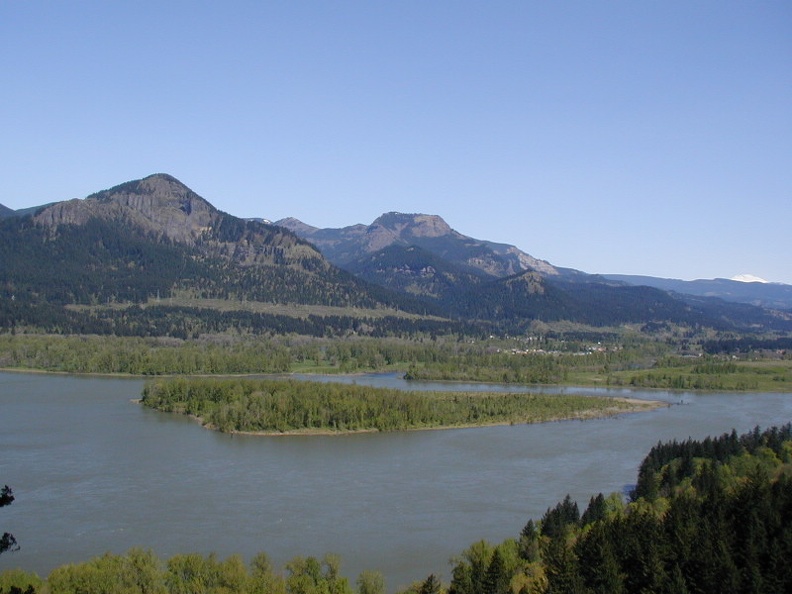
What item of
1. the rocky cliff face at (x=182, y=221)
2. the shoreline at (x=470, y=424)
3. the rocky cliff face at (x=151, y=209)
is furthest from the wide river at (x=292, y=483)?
the rocky cliff face at (x=151, y=209)

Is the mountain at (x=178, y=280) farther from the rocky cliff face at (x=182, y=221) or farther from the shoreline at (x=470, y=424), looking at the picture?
the shoreline at (x=470, y=424)

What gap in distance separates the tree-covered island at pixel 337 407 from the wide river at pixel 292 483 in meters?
1.86

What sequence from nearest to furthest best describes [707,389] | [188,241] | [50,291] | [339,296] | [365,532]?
[365,532], [707,389], [50,291], [339,296], [188,241]

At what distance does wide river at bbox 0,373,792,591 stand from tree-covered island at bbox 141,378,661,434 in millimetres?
1861

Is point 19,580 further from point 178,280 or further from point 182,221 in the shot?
point 182,221

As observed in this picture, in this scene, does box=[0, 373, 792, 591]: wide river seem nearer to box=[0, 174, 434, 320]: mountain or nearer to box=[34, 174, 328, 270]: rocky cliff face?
box=[0, 174, 434, 320]: mountain

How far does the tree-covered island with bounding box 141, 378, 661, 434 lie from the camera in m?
50.4

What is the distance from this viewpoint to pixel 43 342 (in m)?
89.6

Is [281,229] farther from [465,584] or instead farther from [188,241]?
[465,584]

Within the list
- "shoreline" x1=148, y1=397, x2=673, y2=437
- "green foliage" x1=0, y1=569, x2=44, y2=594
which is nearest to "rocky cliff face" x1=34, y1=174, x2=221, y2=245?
"shoreline" x1=148, y1=397, x2=673, y2=437

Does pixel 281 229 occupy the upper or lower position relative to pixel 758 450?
upper

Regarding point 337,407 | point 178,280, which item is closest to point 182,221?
point 178,280

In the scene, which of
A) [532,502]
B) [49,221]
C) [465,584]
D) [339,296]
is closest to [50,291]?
[49,221]

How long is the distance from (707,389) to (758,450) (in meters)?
45.8
